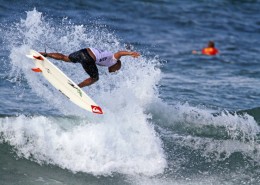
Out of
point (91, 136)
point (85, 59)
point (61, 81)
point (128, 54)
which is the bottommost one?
point (91, 136)

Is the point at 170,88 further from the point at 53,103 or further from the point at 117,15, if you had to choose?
the point at 117,15

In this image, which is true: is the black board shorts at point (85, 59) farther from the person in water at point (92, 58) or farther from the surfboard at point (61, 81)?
the surfboard at point (61, 81)

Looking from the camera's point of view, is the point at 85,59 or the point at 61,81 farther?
the point at 61,81

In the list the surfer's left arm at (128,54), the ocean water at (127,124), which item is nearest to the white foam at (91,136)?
the ocean water at (127,124)

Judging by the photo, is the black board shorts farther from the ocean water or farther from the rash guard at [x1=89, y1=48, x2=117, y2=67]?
the ocean water

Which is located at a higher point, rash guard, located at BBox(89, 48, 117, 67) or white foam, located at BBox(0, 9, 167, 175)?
rash guard, located at BBox(89, 48, 117, 67)

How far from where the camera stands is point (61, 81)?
43.1ft

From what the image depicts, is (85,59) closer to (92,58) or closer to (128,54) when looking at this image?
(92,58)

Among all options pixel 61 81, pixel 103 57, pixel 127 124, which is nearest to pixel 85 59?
pixel 103 57

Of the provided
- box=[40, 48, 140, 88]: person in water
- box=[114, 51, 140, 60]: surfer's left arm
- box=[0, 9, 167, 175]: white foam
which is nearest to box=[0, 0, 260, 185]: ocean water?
box=[0, 9, 167, 175]: white foam

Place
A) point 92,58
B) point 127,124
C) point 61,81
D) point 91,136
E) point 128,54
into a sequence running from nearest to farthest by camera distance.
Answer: point 128,54 < point 92,58 < point 91,136 < point 61,81 < point 127,124

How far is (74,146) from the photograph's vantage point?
41.6ft

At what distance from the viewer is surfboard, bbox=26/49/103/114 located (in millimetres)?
12710

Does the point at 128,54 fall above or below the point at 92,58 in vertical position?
above
